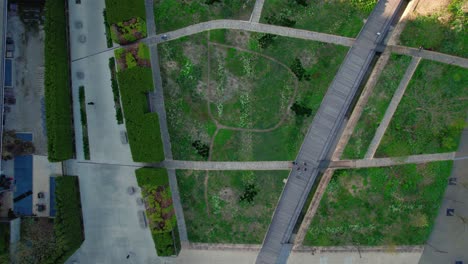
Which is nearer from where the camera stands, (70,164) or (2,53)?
(2,53)

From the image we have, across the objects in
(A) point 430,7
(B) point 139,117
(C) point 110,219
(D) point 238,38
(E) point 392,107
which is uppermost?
(A) point 430,7

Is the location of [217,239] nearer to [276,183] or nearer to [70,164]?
[276,183]

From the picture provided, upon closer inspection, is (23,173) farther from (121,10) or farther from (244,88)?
(244,88)

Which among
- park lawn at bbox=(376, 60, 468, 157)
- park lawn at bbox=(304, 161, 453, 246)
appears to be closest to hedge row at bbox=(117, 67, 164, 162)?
park lawn at bbox=(304, 161, 453, 246)

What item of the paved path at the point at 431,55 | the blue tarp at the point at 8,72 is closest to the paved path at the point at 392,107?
the paved path at the point at 431,55

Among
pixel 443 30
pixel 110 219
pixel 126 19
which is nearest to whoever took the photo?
pixel 126 19

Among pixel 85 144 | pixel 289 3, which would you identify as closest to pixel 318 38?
pixel 289 3

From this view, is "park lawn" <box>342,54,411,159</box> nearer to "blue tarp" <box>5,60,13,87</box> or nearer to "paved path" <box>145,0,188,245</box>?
"paved path" <box>145,0,188,245</box>

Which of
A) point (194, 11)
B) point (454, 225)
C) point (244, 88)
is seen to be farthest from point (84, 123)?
point (454, 225)
